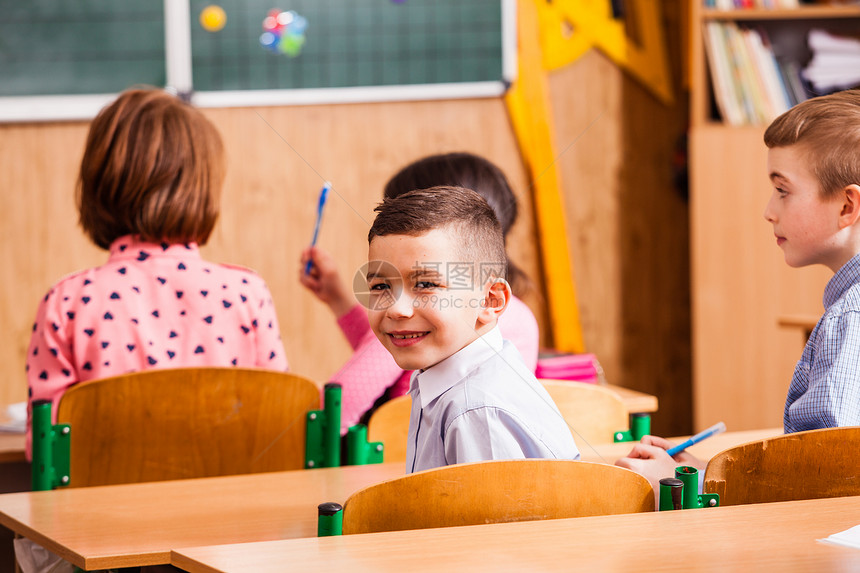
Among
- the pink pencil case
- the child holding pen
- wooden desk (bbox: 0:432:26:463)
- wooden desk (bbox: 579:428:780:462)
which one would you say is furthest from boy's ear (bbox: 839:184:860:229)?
wooden desk (bbox: 0:432:26:463)

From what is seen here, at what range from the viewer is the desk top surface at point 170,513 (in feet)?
3.02

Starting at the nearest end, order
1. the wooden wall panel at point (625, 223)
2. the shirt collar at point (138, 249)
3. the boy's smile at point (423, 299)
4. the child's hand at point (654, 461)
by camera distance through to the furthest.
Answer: the boy's smile at point (423, 299), the child's hand at point (654, 461), the shirt collar at point (138, 249), the wooden wall panel at point (625, 223)

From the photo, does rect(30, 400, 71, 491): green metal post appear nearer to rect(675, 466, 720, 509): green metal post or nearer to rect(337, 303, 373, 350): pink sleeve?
rect(337, 303, 373, 350): pink sleeve

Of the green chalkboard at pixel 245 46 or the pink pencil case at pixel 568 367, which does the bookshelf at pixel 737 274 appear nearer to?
the green chalkboard at pixel 245 46

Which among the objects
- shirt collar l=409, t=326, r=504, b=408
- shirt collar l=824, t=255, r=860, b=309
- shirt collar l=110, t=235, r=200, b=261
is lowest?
shirt collar l=409, t=326, r=504, b=408

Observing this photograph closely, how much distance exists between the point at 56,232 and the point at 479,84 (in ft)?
4.11

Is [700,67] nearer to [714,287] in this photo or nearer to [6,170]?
[714,287]

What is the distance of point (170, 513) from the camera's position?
1027 millimetres

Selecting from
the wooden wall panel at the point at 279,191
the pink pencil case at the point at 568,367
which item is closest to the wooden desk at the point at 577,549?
the pink pencil case at the point at 568,367

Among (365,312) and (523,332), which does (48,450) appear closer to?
(365,312)

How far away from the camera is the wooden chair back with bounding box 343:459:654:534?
80 centimetres

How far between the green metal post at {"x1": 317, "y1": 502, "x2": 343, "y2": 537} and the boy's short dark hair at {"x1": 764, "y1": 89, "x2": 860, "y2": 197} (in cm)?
72

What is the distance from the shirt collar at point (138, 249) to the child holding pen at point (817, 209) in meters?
0.84

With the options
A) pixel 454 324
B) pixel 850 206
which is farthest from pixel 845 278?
pixel 454 324
